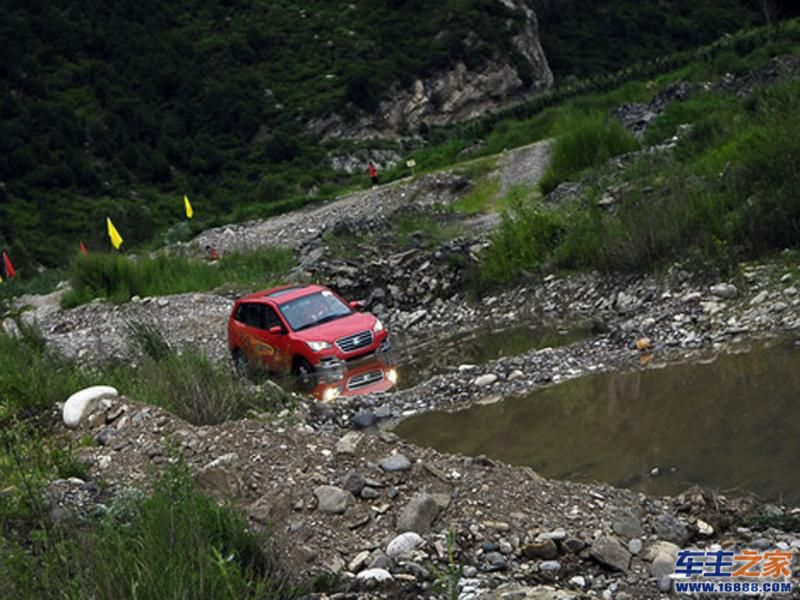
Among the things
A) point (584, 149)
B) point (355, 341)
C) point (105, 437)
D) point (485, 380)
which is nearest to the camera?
point (105, 437)

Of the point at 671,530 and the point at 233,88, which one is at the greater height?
the point at 671,530

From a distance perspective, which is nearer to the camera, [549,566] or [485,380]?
[549,566]

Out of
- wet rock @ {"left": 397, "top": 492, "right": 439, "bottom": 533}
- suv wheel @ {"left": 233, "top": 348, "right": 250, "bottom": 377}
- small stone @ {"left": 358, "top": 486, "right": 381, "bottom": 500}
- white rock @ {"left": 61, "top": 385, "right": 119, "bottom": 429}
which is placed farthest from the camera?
suv wheel @ {"left": 233, "top": 348, "right": 250, "bottom": 377}

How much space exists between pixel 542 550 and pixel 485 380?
273 inches

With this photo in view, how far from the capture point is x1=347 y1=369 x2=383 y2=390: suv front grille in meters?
16.3

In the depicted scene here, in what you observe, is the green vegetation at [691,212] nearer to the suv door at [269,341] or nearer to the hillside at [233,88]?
the suv door at [269,341]

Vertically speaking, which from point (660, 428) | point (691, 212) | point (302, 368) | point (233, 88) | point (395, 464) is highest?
point (395, 464)

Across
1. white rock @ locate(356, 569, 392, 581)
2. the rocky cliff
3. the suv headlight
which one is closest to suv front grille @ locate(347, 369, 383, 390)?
the suv headlight

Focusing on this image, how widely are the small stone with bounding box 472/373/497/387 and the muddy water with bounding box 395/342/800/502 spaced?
899mm

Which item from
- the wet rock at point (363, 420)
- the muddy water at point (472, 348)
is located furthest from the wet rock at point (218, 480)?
the muddy water at point (472, 348)

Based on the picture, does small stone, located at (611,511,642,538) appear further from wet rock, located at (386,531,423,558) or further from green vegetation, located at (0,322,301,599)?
green vegetation, located at (0,322,301,599)

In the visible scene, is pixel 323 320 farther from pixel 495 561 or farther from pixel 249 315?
pixel 495 561

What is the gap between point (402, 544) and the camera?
7570 mm

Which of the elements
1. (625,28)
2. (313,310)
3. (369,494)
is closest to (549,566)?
(369,494)
